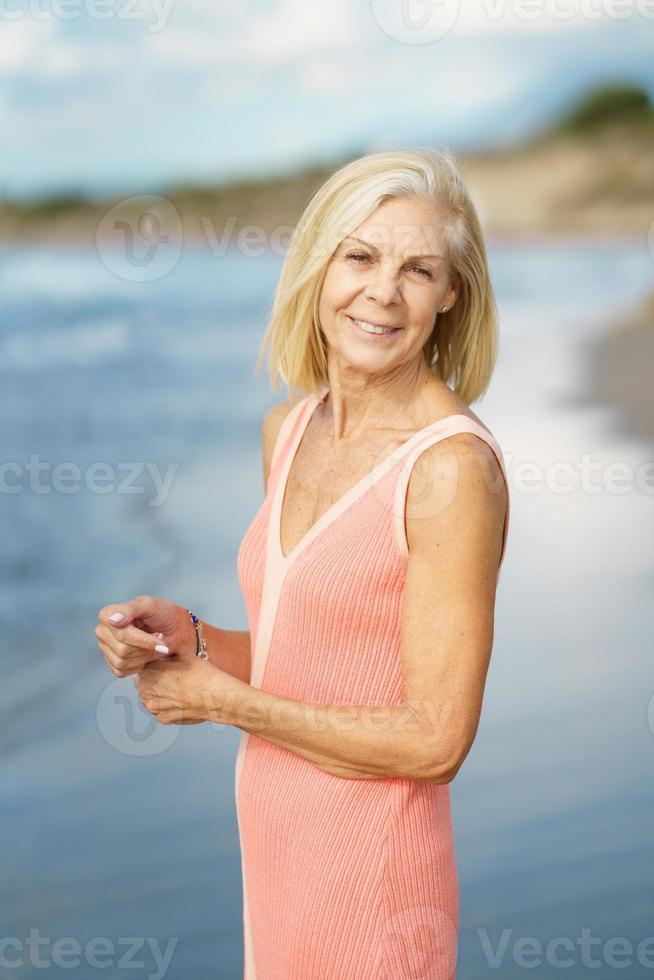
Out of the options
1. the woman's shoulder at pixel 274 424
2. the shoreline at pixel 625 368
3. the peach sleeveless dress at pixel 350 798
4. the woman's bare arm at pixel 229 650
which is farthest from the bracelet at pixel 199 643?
the shoreline at pixel 625 368

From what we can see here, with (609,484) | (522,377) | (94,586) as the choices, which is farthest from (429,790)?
(522,377)

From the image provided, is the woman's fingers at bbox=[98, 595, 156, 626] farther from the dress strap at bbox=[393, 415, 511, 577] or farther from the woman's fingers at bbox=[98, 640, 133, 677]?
the dress strap at bbox=[393, 415, 511, 577]

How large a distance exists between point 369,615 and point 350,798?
23 centimetres

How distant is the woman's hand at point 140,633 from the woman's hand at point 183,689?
2 centimetres

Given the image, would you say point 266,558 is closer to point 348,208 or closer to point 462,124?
point 348,208

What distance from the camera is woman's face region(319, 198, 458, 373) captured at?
5.12 ft

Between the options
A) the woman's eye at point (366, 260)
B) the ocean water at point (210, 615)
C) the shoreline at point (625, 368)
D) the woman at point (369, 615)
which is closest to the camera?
the woman at point (369, 615)

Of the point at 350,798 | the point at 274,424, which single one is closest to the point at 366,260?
the point at 274,424

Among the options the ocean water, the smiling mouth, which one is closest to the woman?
the smiling mouth

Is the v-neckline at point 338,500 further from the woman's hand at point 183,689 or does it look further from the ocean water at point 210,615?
the ocean water at point 210,615

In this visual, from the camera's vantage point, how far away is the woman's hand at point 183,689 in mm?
1582

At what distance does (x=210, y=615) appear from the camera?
420 cm

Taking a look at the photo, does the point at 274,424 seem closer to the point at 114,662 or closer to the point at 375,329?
the point at 375,329

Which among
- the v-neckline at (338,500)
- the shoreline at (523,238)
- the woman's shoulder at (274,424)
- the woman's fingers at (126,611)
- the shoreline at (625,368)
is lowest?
the woman's fingers at (126,611)
